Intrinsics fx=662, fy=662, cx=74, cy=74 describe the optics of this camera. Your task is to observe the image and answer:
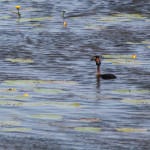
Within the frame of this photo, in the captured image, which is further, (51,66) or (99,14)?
(99,14)

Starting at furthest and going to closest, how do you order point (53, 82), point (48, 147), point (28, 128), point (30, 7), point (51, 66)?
point (30, 7) → point (51, 66) → point (53, 82) → point (28, 128) → point (48, 147)

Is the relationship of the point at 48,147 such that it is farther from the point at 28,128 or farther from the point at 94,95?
the point at 94,95

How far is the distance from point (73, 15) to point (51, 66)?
14962 mm

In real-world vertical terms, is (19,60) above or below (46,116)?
below

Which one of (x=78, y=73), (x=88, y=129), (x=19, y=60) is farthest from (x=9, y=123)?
(x=19, y=60)

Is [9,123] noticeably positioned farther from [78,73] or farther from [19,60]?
[19,60]

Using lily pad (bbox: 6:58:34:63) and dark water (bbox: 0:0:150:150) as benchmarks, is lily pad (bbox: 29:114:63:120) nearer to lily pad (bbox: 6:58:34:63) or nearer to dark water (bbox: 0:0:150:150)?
dark water (bbox: 0:0:150:150)

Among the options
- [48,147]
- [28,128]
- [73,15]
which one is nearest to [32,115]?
[28,128]

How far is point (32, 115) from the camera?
14.0 meters

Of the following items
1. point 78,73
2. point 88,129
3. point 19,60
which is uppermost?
point 88,129

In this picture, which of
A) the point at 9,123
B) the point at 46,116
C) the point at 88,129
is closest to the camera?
the point at 88,129

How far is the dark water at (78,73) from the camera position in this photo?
1243 centimetres

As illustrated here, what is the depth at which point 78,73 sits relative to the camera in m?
19.8

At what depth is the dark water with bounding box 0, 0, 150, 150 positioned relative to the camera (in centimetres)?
1243
